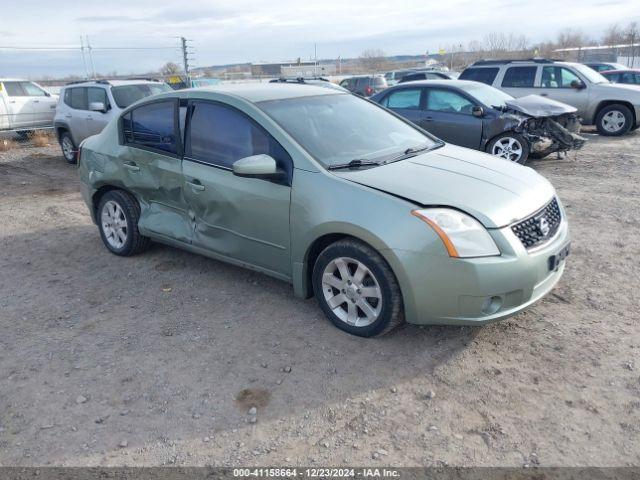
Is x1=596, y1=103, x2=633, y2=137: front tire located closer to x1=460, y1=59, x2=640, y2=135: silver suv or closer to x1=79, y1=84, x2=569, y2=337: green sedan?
x1=460, y1=59, x2=640, y2=135: silver suv

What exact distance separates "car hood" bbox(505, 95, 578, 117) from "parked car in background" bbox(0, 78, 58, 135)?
12.7 meters

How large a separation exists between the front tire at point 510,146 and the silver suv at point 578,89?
455 centimetres

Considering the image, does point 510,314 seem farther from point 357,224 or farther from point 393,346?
point 357,224

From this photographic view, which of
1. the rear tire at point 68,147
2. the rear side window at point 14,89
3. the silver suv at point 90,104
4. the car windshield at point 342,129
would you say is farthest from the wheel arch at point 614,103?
the rear side window at point 14,89

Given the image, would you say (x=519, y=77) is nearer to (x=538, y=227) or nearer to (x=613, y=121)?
(x=613, y=121)

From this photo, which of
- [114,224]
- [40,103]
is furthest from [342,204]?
[40,103]

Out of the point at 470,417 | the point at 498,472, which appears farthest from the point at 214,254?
the point at 498,472

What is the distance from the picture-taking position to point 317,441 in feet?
9.50

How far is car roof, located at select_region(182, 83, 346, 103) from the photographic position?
4.47 metres

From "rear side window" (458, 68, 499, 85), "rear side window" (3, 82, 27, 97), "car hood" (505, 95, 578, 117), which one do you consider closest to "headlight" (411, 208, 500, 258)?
"car hood" (505, 95, 578, 117)

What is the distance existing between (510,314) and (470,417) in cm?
79

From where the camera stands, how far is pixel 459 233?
11.0 ft

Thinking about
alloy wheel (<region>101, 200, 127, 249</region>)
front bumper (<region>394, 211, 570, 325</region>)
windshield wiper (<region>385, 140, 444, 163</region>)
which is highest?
windshield wiper (<region>385, 140, 444, 163</region>)

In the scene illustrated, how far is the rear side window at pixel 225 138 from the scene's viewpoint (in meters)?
4.11
